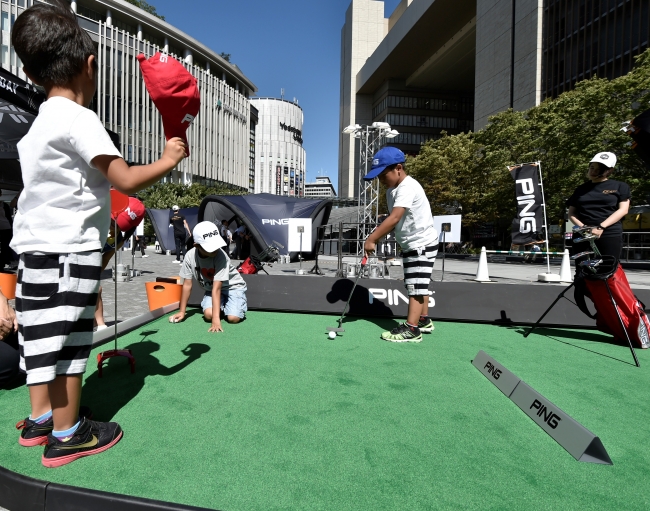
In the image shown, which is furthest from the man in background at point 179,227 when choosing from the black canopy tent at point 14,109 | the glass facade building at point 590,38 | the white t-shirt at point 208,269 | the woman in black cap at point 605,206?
the glass facade building at point 590,38

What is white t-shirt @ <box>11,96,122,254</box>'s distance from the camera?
1.57 metres

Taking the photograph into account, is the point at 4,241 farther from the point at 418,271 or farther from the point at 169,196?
the point at 169,196

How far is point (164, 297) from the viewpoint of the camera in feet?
16.7

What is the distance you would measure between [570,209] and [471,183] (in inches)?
1135

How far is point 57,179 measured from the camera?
161 cm

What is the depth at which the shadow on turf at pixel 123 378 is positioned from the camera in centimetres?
228

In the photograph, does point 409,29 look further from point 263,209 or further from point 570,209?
point 570,209

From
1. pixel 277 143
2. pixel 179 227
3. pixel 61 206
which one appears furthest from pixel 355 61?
pixel 61 206

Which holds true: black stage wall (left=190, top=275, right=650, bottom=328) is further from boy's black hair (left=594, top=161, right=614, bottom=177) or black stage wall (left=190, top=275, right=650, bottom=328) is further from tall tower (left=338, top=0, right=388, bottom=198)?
tall tower (left=338, top=0, right=388, bottom=198)

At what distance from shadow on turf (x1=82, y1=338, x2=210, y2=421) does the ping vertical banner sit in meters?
9.93

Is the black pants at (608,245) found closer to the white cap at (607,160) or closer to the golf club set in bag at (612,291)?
the golf club set in bag at (612,291)

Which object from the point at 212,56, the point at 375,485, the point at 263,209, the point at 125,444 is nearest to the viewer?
the point at 375,485

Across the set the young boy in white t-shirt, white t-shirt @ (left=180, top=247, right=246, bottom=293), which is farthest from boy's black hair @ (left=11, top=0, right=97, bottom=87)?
white t-shirt @ (left=180, top=247, right=246, bottom=293)

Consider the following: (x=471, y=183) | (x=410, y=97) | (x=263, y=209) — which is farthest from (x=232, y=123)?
(x=263, y=209)
